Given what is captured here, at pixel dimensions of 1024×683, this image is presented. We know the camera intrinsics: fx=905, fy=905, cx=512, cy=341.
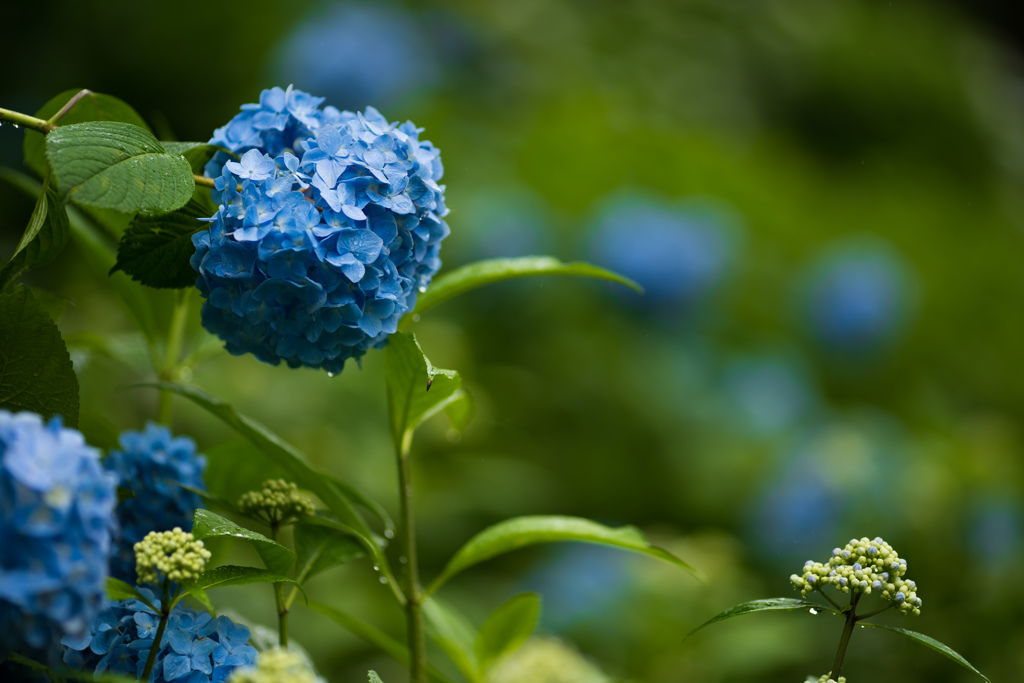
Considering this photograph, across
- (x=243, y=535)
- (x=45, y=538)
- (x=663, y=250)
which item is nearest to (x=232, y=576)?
(x=243, y=535)

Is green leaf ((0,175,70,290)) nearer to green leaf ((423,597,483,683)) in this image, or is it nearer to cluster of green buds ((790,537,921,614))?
green leaf ((423,597,483,683))

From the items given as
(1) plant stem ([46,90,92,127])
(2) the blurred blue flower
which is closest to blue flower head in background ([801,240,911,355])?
(2) the blurred blue flower

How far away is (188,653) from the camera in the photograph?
0.60 m

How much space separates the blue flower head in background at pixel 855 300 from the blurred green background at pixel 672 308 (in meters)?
0.01

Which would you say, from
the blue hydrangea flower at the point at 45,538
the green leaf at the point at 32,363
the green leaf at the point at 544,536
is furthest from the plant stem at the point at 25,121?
the green leaf at the point at 544,536

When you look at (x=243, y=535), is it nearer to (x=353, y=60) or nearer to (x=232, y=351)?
(x=232, y=351)

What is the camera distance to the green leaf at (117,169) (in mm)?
570

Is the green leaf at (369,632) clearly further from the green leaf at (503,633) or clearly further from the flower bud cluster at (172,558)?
the flower bud cluster at (172,558)

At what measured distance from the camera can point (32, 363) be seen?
24.6 inches

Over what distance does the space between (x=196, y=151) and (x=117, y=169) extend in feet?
0.38

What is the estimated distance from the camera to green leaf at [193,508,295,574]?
1.90ft

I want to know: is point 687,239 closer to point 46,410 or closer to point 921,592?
point 921,592

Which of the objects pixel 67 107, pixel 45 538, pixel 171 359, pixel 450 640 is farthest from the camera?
pixel 171 359

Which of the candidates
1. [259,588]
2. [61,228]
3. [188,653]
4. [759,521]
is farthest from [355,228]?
[759,521]
